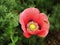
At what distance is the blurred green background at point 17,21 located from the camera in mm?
1987

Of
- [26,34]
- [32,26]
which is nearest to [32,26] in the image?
[32,26]

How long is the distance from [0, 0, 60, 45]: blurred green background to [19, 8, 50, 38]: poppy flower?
0.06 metres

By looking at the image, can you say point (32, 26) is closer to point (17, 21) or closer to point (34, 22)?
point (34, 22)

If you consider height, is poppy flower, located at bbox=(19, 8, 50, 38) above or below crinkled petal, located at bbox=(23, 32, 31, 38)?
above

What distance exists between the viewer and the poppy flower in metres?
2.04

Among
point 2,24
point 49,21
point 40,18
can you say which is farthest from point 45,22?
point 2,24

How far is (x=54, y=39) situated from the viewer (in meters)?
2.36

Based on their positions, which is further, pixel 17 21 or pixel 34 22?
pixel 34 22

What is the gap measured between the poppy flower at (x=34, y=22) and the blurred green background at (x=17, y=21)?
64 millimetres

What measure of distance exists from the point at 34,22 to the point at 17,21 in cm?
18

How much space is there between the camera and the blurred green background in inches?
78.2

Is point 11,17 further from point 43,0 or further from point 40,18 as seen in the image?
point 43,0

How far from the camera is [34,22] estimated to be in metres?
2.13

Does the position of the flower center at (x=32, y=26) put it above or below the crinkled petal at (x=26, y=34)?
above
